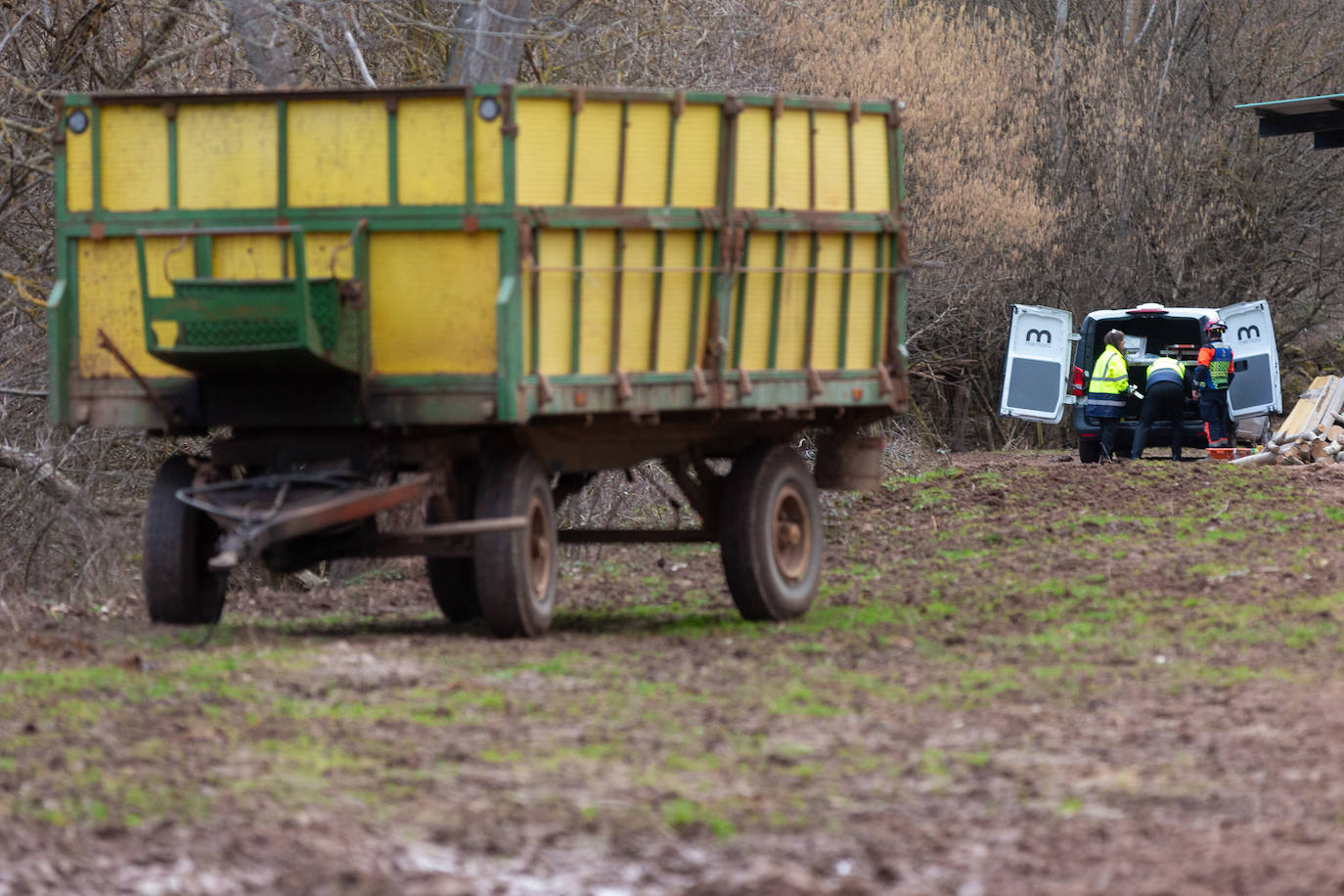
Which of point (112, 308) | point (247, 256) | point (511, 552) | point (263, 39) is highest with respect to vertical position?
point (263, 39)

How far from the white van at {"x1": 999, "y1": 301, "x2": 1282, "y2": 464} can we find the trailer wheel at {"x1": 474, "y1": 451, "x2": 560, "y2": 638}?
13.6m

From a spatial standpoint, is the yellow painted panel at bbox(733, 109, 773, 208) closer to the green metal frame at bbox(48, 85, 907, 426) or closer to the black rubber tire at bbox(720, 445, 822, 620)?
the green metal frame at bbox(48, 85, 907, 426)

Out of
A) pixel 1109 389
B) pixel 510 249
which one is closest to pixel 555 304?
pixel 510 249

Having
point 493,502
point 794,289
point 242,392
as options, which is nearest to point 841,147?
point 794,289

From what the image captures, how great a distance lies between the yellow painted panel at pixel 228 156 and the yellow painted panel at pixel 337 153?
10 centimetres

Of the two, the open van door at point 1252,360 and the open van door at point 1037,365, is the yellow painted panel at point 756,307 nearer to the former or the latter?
the open van door at point 1037,365

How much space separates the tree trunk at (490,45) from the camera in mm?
13695

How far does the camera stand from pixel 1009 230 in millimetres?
26328

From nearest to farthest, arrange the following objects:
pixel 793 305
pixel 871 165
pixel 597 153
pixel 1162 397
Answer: pixel 597 153, pixel 793 305, pixel 871 165, pixel 1162 397

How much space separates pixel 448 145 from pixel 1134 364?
14.8 meters

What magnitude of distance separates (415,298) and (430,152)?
65 cm

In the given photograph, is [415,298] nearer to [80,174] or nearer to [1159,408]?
[80,174]

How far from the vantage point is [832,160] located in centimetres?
1022

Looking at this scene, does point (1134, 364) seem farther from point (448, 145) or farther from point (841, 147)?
point (448, 145)
